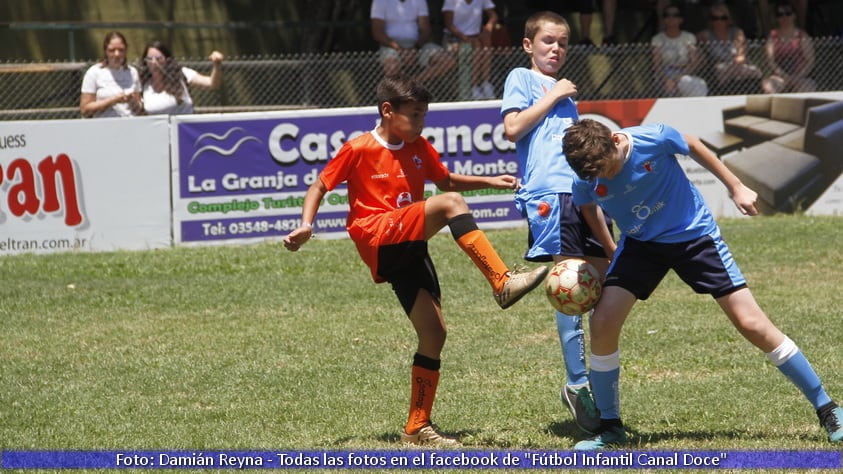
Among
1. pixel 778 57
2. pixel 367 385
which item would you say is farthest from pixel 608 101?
pixel 367 385

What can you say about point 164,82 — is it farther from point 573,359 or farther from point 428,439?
point 428,439

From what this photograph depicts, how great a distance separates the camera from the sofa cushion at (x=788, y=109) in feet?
43.5

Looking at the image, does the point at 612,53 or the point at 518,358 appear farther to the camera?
the point at 612,53

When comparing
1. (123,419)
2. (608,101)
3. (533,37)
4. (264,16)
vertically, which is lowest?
(264,16)

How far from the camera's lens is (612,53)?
1391 centimetres

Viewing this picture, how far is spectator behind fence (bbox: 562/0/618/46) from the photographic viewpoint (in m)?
16.3

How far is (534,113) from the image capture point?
5.76 metres

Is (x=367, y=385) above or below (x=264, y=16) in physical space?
above

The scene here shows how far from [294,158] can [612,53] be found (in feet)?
12.9

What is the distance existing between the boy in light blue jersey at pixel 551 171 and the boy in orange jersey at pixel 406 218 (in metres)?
0.46

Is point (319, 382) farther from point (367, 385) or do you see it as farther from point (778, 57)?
point (778, 57)

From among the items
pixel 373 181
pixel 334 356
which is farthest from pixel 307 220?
pixel 334 356

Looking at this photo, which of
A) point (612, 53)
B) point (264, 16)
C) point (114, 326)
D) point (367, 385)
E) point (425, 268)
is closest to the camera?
point (425, 268)

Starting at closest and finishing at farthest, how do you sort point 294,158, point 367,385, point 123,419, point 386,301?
point 123,419, point 367,385, point 386,301, point 294,158
